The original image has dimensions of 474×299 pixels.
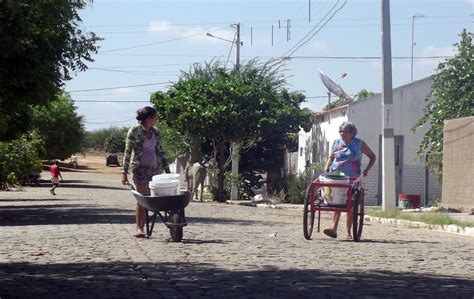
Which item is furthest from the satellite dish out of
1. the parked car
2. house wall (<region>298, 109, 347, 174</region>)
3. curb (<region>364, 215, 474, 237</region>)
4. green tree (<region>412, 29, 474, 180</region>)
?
the parked car

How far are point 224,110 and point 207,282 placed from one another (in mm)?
27549

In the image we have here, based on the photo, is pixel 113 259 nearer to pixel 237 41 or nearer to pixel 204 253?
pixel 204 253

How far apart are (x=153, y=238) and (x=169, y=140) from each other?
103 feet

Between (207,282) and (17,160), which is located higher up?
(17,160)

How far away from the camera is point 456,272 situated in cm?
1028

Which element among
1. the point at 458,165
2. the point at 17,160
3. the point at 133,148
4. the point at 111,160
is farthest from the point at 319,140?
the point at 111,160

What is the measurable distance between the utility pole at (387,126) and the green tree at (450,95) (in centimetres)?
503

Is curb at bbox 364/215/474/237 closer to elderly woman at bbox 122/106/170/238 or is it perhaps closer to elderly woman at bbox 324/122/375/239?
elderly woman at bbox 324/122/375/239

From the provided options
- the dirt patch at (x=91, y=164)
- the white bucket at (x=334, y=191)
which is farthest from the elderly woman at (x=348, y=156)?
the dirt patch at (x=91, y=164)

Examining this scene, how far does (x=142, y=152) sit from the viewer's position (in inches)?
538

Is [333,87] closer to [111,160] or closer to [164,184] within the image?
[164,184]

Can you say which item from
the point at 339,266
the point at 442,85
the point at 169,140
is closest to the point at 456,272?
the point at 339,266

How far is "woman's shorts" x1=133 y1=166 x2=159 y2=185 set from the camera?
44.9 ft

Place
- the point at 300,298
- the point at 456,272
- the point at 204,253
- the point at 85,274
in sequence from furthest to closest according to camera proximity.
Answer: the point at 204,253
the point at 456,272
the point at 85,274
the point at 300,298
